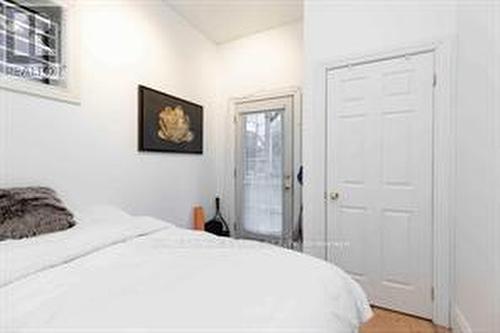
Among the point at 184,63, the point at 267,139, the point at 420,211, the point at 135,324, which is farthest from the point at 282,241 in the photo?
the point at 135,324

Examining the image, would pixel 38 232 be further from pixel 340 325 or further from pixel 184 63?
pixel 184 63

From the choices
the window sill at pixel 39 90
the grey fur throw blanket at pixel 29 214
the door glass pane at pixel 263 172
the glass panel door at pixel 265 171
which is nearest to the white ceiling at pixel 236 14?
the glass panel door at pixel 265 171

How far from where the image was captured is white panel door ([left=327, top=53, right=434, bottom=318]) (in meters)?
2.26

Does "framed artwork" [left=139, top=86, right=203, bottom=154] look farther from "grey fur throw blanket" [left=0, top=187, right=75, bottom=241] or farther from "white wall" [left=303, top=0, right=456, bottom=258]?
"white wall" [left=303, top=0, right=456, bottom=258]

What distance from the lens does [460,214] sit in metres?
2.05

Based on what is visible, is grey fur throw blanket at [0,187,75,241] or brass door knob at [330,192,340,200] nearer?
grey fur throw blanket at [0,187,75,241]

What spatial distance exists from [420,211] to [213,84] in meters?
2.84

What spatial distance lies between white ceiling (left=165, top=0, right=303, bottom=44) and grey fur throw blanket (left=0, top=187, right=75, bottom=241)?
2.38 metres

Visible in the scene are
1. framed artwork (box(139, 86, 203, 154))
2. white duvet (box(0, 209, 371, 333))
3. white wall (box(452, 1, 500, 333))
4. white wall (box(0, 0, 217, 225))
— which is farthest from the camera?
framed artwork (box(139, 86, 203, 154))

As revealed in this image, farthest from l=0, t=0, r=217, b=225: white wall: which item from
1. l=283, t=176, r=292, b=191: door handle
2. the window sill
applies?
l=283, t=176, r=292, b=191: door handle

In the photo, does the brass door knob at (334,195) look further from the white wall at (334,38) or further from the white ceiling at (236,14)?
the white ceiling at (236,14)

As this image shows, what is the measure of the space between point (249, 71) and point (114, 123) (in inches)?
76.0

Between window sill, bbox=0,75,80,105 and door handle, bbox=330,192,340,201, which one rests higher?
window sill, bbox=0,75,80,105

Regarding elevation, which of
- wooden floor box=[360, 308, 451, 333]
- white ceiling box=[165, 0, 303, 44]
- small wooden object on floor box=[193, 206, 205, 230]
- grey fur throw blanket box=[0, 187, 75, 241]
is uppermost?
white ceiling box=[165, 0, 303, 44]
